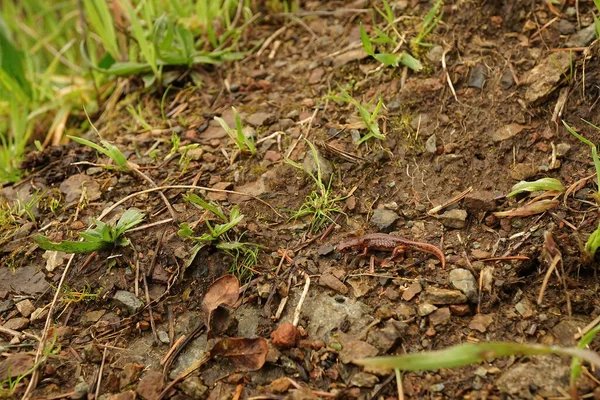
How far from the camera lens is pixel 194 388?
2340 millimetres

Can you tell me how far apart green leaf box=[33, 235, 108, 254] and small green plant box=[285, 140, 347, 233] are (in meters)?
0.96

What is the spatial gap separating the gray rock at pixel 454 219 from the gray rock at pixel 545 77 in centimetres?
76

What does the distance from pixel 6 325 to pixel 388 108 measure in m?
2.22

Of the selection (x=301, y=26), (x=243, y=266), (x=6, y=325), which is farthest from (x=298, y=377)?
(x=301, y=26)

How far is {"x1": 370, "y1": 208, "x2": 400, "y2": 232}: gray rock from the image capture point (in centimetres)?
284

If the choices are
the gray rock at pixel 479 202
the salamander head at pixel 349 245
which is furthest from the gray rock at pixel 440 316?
the gray rock at pixel 479 202

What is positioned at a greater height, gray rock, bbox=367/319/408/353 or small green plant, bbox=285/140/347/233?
small green plant, bbox=285/140/347/233

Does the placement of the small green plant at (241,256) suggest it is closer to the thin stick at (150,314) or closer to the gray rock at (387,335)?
the thin stick at (150,314)

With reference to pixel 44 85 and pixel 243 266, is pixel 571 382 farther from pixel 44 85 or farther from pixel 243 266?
pixel 44 85

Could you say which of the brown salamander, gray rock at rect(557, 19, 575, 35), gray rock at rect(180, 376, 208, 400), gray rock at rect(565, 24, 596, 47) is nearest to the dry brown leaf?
the brown salamander

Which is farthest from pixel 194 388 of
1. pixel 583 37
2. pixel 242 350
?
pixel 583 37

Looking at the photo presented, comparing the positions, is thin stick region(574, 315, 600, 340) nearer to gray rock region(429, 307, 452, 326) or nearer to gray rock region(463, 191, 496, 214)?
gray rock region(429, 307, 452, 326)

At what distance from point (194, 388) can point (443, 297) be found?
3.62 ft

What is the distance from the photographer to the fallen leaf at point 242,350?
2.39 metres
